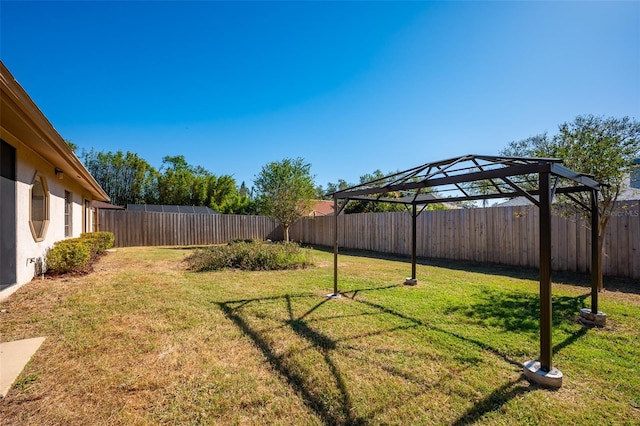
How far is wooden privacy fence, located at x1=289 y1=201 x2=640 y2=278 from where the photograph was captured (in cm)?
592

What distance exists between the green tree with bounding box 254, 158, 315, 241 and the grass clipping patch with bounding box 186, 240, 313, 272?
17.9ft

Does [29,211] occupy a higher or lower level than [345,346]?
higher

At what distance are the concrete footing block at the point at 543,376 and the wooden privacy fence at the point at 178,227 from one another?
15.1 m

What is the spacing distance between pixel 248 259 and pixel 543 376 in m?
6.35

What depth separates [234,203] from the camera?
76.3ft

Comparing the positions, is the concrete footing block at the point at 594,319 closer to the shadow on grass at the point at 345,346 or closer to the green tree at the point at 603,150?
the shadow on grass at the point at 345,346

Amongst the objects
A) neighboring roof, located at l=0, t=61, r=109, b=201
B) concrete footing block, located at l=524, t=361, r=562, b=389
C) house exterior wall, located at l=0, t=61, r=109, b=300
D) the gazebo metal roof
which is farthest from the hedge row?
concrete footing block, located at l=524, t=361, r=562, b=389

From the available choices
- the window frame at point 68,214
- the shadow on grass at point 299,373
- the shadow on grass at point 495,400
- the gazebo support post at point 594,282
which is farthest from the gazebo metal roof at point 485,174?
the window frame at point 68,214

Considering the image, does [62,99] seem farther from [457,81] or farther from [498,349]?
[498,349]

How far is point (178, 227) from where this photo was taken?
14.7m

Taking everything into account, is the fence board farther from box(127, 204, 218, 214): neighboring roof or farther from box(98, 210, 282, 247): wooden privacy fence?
Result: box(127, 204, 218, 214): neighboring roof

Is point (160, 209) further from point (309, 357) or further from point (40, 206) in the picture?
point (309, 357)

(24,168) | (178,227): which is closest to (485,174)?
(24,168)

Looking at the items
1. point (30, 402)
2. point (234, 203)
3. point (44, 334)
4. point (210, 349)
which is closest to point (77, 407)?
point (30, 402)
